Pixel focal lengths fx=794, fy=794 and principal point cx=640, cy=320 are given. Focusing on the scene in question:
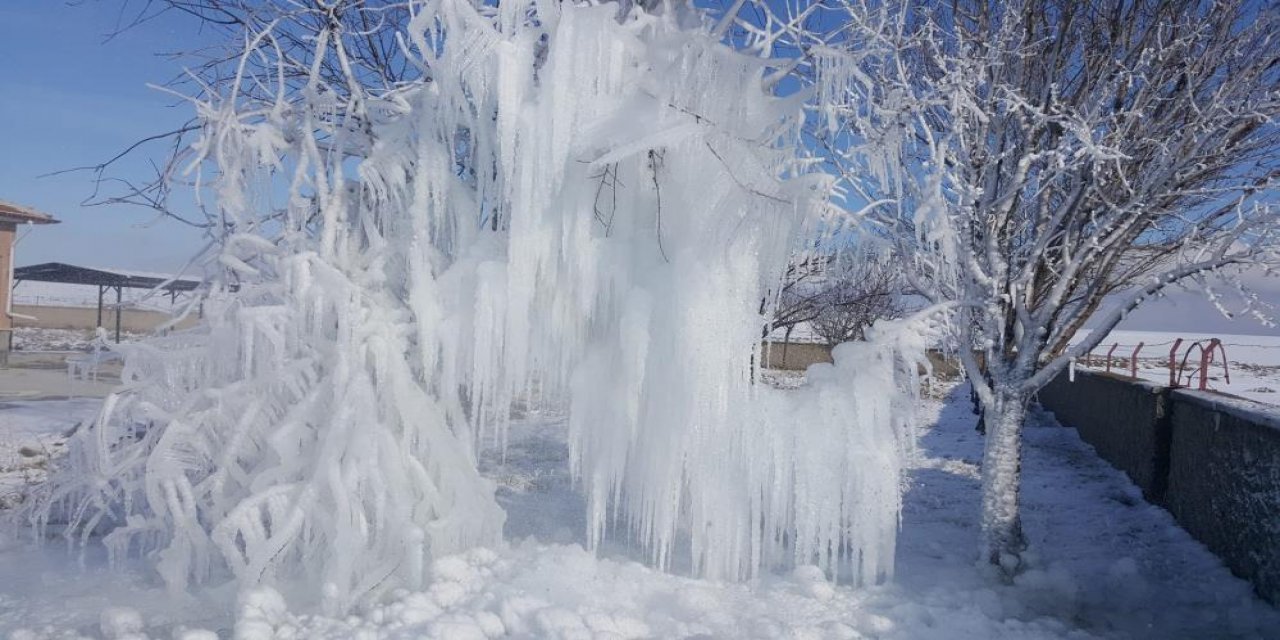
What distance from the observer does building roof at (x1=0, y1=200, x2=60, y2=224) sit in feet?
58.3

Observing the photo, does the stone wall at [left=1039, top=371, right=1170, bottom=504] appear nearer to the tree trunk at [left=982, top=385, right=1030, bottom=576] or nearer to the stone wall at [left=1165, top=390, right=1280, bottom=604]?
the stone wall at [left=1165, top=390, right=1280, bottom=604]

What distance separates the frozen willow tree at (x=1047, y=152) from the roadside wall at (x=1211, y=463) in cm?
112

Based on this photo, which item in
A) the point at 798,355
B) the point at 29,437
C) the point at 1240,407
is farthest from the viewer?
the point at 798,355

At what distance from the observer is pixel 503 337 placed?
4.77m

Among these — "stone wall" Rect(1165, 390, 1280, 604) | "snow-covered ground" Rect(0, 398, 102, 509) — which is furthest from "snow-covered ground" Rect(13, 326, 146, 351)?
"stone wall" Rect(1165, 390, 1280, 604)

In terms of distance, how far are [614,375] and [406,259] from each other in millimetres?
1567

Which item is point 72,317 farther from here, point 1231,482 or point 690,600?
point 1231,482

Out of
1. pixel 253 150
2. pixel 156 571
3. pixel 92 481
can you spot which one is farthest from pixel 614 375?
pixel 92 481

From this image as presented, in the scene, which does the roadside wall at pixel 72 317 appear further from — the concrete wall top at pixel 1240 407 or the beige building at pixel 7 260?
the concrete wall top at pixel 1240 407

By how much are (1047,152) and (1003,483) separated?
→ 223 centimetres

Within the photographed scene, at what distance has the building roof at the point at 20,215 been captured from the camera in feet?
58.3

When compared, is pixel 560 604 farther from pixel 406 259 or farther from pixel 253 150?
pixel 253 150

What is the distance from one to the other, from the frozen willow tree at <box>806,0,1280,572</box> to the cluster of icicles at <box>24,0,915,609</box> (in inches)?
34.0

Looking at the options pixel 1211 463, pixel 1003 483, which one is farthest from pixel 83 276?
pixel 1211 463
